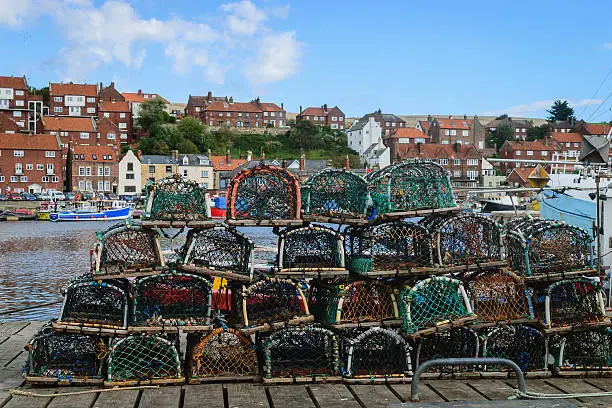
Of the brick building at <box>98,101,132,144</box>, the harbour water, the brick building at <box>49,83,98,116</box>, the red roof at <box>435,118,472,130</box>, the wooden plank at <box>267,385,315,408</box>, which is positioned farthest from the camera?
the red roof at <box>435,118,472,130</box>

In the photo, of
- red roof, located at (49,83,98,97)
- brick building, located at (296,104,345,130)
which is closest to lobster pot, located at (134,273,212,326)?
red roof, located at (49,83,98,97)

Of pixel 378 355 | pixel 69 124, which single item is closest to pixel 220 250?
pixel 378 355

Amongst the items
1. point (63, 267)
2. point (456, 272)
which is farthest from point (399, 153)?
point (456, 272)

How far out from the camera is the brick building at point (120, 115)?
8394 cm

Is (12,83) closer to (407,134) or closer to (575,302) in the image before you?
(407,134)

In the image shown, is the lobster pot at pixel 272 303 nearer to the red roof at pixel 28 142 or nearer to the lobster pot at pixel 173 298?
the lobster pot at pixel 173 298

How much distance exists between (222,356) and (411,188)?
2567 mm

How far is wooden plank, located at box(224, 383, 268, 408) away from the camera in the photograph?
583 cm

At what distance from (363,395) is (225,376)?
1.28 meters

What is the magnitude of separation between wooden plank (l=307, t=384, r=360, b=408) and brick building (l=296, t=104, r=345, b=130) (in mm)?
103222

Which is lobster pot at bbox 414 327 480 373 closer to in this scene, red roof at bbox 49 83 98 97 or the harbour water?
the harbour water

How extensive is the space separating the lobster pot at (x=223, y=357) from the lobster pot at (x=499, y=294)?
2.23 metres

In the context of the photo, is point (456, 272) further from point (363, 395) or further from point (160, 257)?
point (160, 257)

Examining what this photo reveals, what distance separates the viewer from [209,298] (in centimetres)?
685
